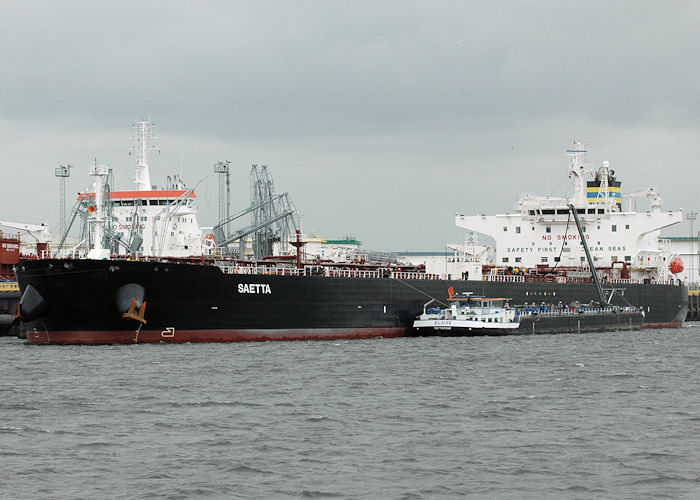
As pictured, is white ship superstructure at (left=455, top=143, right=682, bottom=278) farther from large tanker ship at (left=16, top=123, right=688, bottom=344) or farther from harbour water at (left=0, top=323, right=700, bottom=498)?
harbour water at (left=0, top=323, right=700, bottom=498)

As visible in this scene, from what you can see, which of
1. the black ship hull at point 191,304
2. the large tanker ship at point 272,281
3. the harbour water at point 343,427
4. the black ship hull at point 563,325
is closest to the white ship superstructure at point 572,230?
the large tanker ship at point 272,281

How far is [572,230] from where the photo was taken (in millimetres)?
67312

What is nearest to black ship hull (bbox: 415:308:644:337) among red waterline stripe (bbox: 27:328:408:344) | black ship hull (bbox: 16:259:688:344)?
black ship hull (bbox: 16:259:688:344)

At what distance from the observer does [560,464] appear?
17766mm

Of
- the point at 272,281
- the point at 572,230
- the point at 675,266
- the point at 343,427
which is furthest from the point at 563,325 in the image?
the point at 343,427

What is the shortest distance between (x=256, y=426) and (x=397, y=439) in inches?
126

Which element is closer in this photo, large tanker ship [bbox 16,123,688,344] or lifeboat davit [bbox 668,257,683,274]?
large tanker ship [bbox 16,123,688,344]

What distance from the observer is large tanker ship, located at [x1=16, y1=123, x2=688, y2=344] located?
39062mm

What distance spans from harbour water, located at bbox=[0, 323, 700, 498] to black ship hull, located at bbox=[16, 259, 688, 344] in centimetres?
381

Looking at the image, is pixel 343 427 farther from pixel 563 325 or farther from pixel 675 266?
pixel 675 266

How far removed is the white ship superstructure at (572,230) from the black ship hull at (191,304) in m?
21.7

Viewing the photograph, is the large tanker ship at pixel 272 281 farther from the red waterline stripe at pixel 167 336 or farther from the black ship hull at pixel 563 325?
the black ship hull at pixel 563 325

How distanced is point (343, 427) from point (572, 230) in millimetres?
48643

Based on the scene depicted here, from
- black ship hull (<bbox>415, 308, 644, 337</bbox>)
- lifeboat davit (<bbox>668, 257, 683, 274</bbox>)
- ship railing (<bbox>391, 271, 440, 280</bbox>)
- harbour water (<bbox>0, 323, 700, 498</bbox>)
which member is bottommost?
harbour water (<bbox>0, 323, 700, 498</bbox>)
